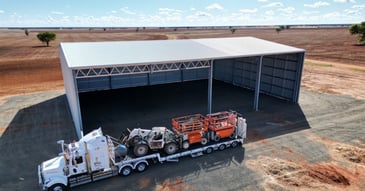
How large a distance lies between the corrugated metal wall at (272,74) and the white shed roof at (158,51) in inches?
67.9

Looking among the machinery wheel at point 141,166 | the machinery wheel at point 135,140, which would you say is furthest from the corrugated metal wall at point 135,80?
the machinery wheel at point 141,166

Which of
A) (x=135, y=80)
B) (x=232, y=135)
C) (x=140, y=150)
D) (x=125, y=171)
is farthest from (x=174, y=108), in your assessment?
(x=125, y=171)

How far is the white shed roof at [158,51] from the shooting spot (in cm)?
1606

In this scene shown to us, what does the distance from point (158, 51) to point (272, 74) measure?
12.7 m

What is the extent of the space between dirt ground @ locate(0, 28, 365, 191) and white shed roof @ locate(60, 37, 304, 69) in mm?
4903

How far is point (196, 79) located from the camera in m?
34.1

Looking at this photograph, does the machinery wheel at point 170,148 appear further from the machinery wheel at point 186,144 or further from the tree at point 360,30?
the tree at point 360,30

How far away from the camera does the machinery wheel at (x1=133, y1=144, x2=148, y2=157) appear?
42.3 feet

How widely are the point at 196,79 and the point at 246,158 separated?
2128cm

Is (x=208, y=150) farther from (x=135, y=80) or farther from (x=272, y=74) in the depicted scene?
(x=135, y=80)

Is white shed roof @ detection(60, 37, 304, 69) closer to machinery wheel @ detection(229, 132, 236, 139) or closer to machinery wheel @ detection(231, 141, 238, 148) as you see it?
machinery wheel @ detection(229, 132, 236, 139)

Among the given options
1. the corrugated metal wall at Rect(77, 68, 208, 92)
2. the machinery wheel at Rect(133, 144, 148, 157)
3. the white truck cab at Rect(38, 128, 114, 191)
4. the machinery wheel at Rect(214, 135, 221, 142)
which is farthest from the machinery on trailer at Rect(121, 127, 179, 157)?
the corrugated metal wall at Rect(77, 68, 208, 92)

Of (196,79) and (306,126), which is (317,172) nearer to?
(306,126)

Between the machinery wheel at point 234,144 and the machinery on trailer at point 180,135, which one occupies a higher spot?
the machinery on trailer at point 180,135
